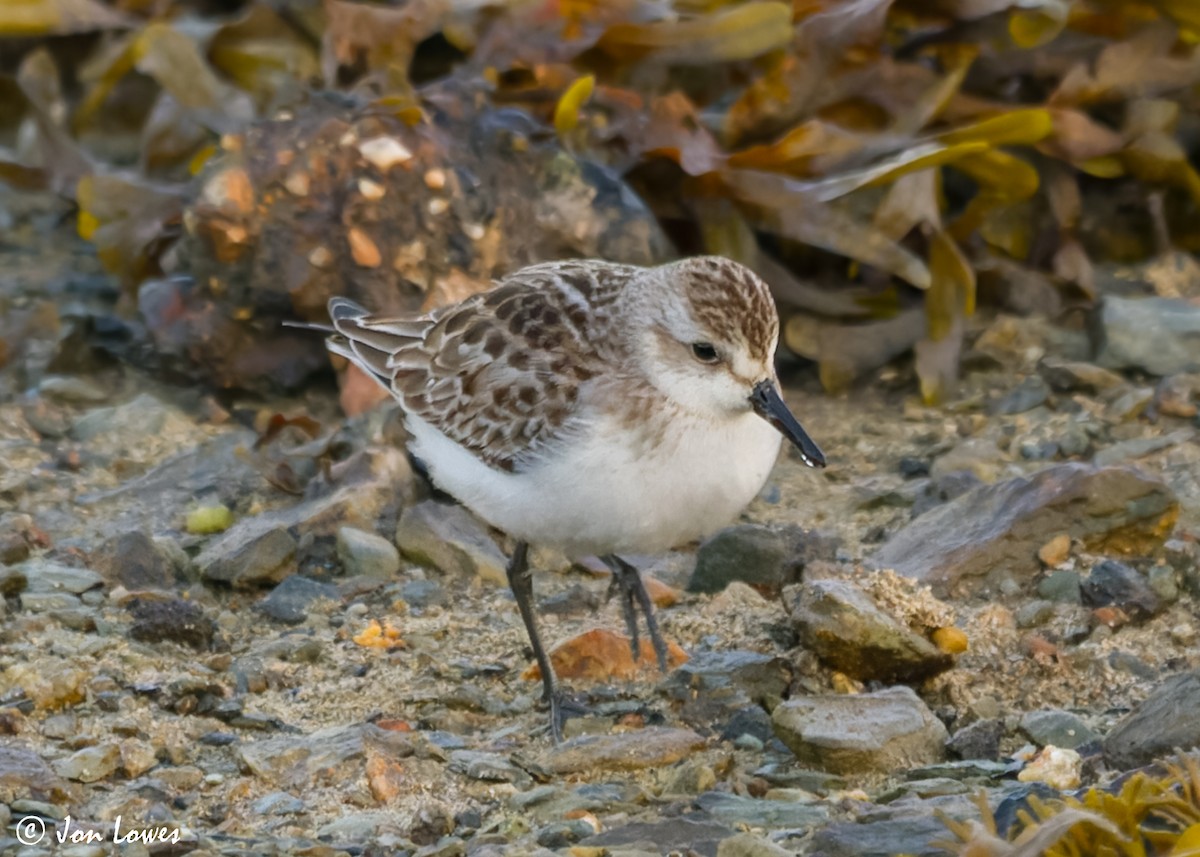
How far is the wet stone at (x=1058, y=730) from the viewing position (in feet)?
14.0

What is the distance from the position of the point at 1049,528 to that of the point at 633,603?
4.37 ft

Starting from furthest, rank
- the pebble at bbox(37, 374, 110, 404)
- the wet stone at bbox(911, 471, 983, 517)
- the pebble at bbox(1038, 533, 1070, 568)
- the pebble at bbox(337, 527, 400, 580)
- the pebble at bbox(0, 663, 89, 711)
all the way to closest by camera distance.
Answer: the pebble at bbox(37, 374, 110, 404) < the wet stone at bbox(911, 471, 983, 517) < the pebble at bbox(337, 527, 400, 580) < the pebble at bbox(1038, 533, 1070, 568) < the pebble at bbox(0, 663, 89, 711)

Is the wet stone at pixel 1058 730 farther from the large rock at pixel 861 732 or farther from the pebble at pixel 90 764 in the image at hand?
the pebble at pixel 90 764

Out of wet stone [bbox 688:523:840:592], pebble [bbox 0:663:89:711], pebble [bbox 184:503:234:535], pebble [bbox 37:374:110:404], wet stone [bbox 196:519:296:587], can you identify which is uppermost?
wet stone [bbox 688:523:840:592]

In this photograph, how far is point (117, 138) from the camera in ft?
28.5

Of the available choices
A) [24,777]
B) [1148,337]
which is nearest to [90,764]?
[24,777]

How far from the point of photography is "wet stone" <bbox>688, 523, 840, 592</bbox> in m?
5.36

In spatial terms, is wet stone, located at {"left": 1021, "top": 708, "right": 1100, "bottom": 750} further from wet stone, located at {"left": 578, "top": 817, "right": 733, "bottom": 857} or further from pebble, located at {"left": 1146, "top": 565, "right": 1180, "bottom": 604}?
wet stone, located at {"left": 578, "top": 817, "right": 733, "bottom": 857}

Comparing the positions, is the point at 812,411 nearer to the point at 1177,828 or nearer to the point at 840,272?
the point at 840,272

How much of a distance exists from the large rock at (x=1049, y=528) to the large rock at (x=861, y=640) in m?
0.60

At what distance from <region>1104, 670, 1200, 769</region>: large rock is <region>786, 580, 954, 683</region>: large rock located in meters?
0.58

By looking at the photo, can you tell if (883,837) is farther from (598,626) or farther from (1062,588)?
(598,626)

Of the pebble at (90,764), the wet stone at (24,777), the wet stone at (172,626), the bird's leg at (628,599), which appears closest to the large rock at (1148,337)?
the bird's leg at (628,599)

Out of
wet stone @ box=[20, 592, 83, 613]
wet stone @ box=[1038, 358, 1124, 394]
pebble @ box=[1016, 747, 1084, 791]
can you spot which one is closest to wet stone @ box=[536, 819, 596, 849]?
pebble @ box=[1016, 747, 1084, 791]
